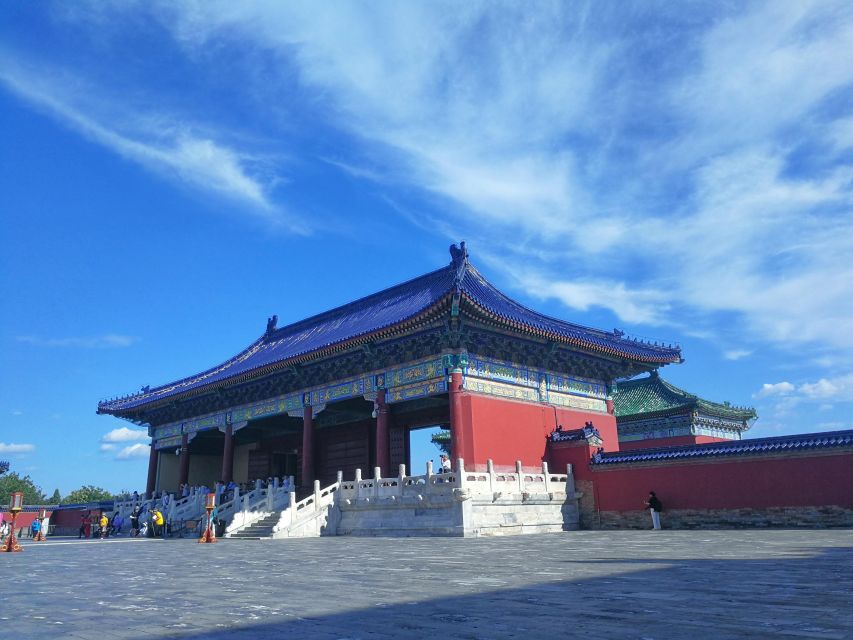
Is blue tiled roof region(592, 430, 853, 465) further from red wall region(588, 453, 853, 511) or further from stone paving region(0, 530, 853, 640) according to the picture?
stone paving region(0, 530, 853, 640)

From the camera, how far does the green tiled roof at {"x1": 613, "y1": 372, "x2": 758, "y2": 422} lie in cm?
3403

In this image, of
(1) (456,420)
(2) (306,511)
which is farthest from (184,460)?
(1) (456,420)

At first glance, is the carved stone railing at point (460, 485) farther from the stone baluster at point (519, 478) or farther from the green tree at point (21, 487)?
the green tree at point (21, 487)

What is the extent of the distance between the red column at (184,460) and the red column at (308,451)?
31.9 ft

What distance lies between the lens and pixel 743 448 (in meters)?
17.8

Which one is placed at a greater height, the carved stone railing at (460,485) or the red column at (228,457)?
the red column at (228,457)

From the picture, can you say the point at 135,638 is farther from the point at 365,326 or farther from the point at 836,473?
the point at 365,326

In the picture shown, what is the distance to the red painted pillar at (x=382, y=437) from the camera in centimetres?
2178

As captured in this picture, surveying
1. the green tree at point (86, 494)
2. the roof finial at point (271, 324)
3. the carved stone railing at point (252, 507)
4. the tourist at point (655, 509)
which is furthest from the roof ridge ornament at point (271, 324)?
the green tree at point (86, 494)

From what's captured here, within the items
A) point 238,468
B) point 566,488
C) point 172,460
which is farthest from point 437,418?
point 172,460

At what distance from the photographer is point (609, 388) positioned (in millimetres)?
25875

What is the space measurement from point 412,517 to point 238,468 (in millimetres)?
17795

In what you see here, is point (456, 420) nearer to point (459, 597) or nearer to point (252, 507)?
point (252, 507)

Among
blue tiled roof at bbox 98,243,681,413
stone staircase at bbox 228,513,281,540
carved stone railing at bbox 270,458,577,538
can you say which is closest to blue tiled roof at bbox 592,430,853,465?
carved stone railing at bbox 270,458,577,538
